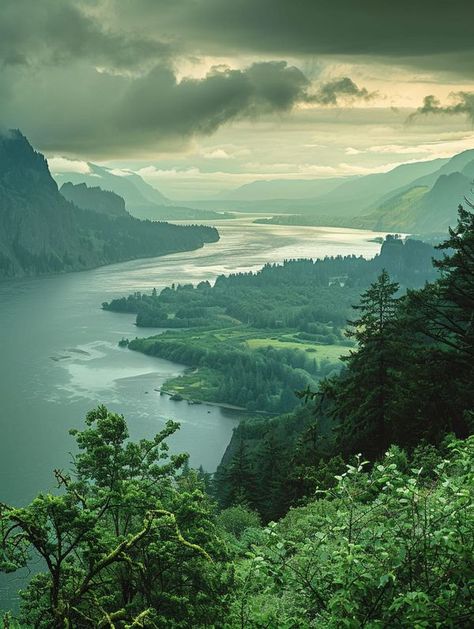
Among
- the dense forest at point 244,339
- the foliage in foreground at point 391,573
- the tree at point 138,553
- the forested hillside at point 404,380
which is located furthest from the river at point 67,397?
the foliage in foreground at point 391,573

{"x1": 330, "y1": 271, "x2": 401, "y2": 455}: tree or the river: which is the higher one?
{"x1": 330, "y1": 271, "x2": 401, "y2": 455}: tree

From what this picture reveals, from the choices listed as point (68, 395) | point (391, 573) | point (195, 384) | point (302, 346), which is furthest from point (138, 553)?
point (302, 346)

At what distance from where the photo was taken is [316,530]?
12.6m

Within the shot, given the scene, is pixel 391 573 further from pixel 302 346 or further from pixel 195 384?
pixel 302 346

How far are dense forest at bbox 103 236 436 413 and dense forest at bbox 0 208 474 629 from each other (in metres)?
48.1

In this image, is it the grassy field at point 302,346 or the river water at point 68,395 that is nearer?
the river water at point 68,395

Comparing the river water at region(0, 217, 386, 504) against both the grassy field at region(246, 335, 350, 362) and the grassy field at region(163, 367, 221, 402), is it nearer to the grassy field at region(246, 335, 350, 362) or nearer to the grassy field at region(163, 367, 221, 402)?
the grassy field at region(163, 367, 221, 402)

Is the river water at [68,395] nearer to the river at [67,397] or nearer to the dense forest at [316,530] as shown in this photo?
the river at [67,397]

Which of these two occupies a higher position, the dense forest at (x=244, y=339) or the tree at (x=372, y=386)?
the tree at (x=372, y=386)

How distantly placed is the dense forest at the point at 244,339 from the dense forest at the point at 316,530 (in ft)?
158

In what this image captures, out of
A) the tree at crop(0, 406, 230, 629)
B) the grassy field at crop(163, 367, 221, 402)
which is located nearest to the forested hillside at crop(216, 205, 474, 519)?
the tree at crop(0, 406, 230, 629)

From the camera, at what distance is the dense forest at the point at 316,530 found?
670 centimetres

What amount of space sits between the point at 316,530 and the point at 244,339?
133265 mm

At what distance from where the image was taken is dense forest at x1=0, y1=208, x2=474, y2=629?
6.70m
